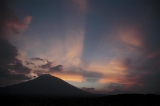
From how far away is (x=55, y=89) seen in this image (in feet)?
650

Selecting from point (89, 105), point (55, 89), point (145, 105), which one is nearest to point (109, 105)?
point (89, 105)

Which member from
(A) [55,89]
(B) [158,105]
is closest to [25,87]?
(A) [55,89]

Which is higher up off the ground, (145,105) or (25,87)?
(25,87)

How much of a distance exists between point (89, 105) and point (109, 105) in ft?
12.6

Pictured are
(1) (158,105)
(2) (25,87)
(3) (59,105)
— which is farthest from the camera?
(2) (25,87)

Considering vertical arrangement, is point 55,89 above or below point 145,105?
above

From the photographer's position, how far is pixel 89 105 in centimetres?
2764

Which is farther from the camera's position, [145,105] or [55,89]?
[55,89]

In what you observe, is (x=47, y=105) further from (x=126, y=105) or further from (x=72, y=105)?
(x=126, y=105)

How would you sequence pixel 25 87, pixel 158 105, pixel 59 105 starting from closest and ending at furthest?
pixel 158 105 → pixel 59 105 → pixel 25 87

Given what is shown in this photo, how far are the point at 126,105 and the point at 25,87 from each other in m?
189

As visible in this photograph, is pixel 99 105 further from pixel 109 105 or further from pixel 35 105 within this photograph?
pixel 35 105

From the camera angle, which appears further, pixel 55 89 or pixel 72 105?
pixel 55 89

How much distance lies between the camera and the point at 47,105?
29.1 meters
